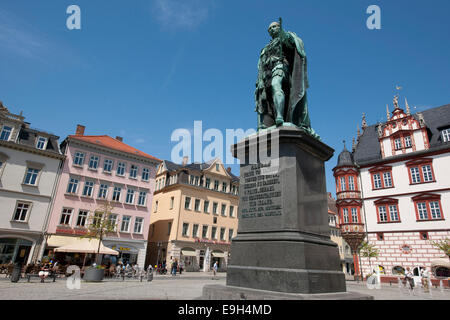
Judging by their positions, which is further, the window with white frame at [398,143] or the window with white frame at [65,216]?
the window with white frame at [398,143]

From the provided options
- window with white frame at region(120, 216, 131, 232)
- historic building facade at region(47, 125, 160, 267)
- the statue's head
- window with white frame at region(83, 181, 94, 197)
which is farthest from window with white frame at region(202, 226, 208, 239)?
the statue's head

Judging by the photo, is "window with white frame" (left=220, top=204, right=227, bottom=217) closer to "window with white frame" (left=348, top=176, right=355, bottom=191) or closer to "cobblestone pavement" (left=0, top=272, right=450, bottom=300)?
"window with white frame" (left=348, top=176, right=355, bottom=191)

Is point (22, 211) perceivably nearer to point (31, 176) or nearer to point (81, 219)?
point (31, 176)

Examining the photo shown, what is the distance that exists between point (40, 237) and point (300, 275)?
28893mm

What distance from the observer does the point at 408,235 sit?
2631cm

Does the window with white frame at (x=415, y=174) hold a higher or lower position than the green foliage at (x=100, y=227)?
higher

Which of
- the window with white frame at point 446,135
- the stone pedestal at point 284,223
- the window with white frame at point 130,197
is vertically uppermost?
the window with white frame at point 446,135

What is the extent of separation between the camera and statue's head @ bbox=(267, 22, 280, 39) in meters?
7.20

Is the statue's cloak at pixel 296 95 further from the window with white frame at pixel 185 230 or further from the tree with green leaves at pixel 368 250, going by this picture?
the window with white frame at pixel 185 230

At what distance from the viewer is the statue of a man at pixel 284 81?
6.87m

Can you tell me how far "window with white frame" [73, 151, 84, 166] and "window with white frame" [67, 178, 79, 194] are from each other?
1.70 m

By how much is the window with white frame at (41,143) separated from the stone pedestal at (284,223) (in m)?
28.7

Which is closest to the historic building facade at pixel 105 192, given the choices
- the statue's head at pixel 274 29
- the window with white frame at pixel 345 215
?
the window with white frame at pixel 345 215
